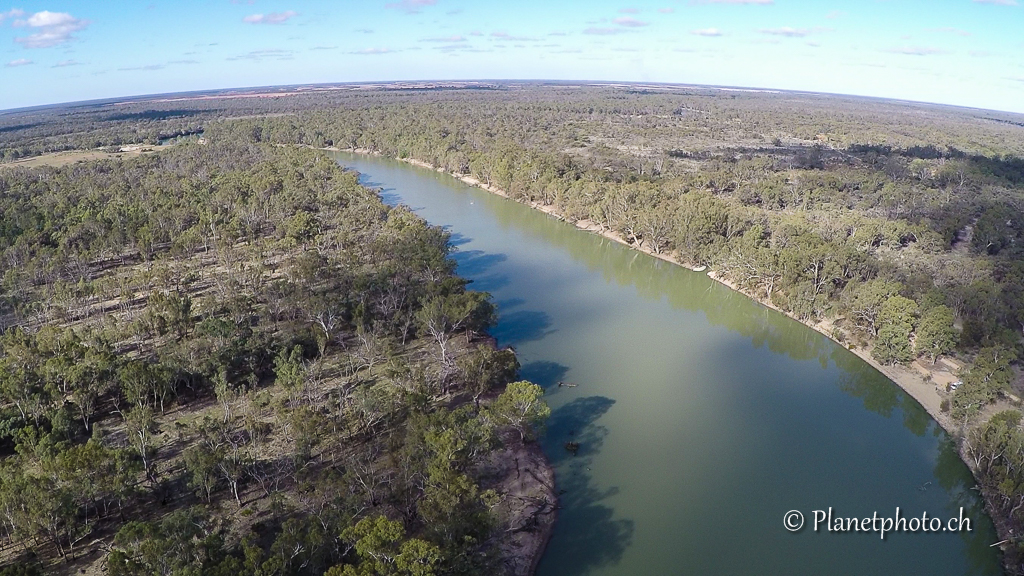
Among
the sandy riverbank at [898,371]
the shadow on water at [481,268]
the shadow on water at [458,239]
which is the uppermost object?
the shadow on water at [458,239]

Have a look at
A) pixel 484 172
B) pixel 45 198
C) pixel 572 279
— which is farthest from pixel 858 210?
pixel 45 198

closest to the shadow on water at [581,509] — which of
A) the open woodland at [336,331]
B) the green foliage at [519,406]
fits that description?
the open woodland at [336,331]

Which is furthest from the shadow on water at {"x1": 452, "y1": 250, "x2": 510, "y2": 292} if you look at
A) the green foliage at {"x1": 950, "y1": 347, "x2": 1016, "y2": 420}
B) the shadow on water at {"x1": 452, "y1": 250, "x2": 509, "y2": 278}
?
the green foliage at {"x1": 950, "y1": 347, "x2": 1016, "y2": 420}

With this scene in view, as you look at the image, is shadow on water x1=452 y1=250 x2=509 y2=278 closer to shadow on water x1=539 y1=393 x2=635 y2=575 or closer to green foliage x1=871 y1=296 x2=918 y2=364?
shadow on water x1=539 y1=393 x2=635 y2=575

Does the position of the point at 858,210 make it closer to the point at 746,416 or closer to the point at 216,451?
the point at 746,416

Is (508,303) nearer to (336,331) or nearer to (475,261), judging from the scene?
(475,261)

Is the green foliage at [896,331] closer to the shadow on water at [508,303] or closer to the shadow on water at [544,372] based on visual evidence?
the shadow on water at [544,372]
